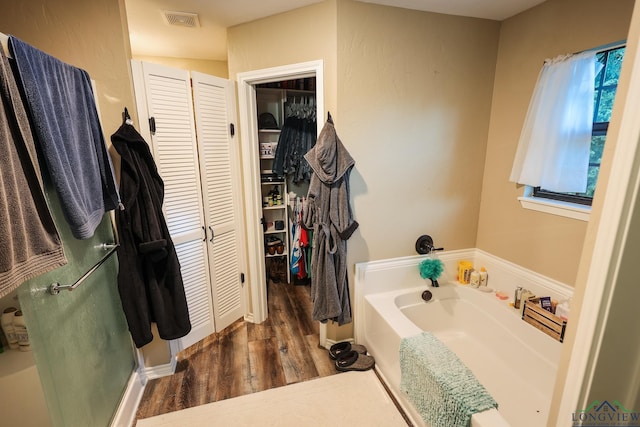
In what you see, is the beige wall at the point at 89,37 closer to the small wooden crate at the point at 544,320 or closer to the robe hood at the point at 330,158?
the robe hood at the point at 330,158

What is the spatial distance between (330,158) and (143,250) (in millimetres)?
1269

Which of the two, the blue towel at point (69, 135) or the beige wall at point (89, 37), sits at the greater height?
the beige wall at point (89, 37)

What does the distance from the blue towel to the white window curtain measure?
244 cm

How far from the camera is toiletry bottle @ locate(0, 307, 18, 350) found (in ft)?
3.43

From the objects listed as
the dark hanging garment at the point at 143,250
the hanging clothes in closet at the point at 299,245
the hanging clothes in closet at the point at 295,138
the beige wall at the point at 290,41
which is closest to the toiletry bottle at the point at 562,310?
the beige wall at the point at 290,41

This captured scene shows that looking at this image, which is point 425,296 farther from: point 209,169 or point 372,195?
point 209,169

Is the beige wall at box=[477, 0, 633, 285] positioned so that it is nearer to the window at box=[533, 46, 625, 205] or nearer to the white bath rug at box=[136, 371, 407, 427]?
the window at box=[533, 46, 625, 205]

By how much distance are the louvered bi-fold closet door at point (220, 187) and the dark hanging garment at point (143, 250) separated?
430mm

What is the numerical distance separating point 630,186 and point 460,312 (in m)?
1.94

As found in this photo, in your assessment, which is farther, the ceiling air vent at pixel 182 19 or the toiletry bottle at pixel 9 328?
the ceiling air vent at pixel 182 19

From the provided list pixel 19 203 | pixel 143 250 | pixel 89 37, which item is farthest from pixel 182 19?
pixel 19 203

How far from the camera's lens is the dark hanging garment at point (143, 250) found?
160 centimetres

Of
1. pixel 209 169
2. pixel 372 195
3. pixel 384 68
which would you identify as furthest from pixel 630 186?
pixel 209 169

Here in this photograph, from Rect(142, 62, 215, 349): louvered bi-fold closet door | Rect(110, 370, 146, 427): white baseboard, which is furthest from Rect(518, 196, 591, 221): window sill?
Rect(110, 370, 146, 427): white baseboard
